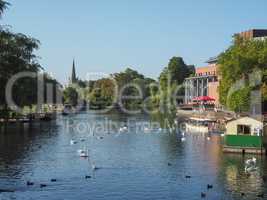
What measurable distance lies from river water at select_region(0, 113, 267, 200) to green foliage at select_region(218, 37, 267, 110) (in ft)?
82.4

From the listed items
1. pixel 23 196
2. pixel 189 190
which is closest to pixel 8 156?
pixel 23 196

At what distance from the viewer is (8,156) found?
5788 centimetres

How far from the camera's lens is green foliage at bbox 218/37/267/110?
97188mm

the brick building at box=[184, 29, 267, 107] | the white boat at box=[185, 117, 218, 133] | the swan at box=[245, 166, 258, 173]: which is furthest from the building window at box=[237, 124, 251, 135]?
the brick building at box=[184, 29, 267, 107]

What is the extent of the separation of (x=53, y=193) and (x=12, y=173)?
9.06 m

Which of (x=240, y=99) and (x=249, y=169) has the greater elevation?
(x=240, y=99)

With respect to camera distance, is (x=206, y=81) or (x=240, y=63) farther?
(x=206, y=81)

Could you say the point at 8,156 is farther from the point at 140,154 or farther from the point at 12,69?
the point at 12,69

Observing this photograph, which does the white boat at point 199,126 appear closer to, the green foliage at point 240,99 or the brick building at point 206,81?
the green foliage at point 240,99

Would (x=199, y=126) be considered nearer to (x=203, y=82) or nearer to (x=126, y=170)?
(x=126, y=170)

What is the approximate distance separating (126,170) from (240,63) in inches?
2145

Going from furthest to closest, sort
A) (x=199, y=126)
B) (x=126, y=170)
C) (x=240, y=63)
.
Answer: (x=240, y=63)
(x=199, y=126)
(x=126, y=170)

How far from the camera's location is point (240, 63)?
98375 millimetres

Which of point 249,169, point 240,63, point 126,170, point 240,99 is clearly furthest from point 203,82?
point 249,169
